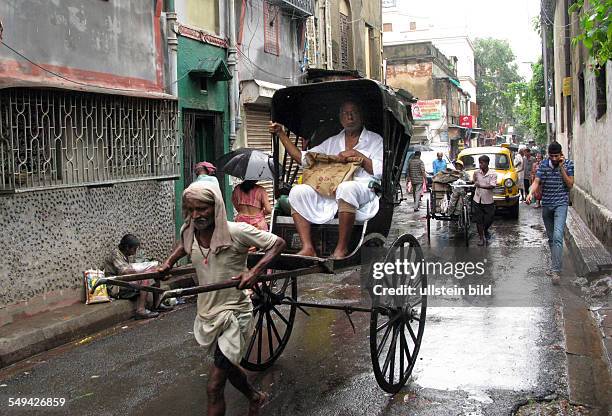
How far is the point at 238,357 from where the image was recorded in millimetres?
4203

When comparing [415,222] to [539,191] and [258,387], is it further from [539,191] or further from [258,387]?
[258,387]

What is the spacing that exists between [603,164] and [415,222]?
234 inches

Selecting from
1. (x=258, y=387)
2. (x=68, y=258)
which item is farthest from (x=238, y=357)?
(x=68, y=258)

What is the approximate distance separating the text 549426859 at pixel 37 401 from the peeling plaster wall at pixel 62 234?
7.07 feet

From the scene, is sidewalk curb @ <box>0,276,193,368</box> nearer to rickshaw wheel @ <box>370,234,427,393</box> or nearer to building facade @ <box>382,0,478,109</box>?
rickshaw wheel @ <box>370,234,427,393</box>

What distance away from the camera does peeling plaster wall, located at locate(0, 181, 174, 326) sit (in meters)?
7.67

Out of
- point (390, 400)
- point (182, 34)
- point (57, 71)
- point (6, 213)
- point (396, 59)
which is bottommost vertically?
point (390, 400)

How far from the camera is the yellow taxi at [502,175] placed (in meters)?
17.2

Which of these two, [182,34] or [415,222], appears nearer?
[182,34]

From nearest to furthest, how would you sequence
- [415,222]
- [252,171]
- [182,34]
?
[252,171], [182,34], [415,222]

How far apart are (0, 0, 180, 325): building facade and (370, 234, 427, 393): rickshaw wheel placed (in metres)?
4.44

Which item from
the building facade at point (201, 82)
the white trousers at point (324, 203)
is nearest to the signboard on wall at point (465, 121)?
the building facade at point (201, 82)

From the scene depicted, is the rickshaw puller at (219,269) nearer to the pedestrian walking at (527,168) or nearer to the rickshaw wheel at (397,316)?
the rickshaw wheel at (397,316)

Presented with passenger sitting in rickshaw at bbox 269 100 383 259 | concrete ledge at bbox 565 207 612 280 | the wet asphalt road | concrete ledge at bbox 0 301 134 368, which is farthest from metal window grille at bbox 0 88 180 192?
concrete ledge at bbox 565 207 612 280
